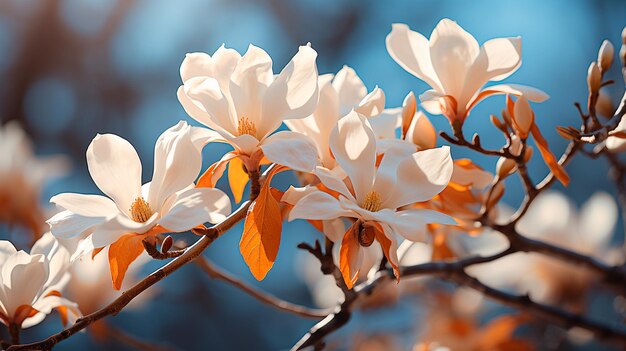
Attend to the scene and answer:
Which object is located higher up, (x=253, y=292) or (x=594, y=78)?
(x=594, y=78)

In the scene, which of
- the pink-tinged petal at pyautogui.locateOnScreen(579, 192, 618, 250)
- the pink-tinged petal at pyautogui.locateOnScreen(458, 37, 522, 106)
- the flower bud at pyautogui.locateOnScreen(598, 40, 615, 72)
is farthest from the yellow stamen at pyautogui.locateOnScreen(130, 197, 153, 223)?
the pink-tinged petal at pyautogui.locateOnScreen(579, 192, 618, 250)

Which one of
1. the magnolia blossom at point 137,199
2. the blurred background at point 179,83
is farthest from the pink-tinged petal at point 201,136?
the blurred background at point 179,83

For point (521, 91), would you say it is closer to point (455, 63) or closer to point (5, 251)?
point (455, 63)

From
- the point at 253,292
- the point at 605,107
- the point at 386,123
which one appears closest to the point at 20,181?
the point at 253,292

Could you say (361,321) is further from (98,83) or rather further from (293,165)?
(98,83)

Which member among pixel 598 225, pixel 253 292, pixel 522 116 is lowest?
pixel 598 225

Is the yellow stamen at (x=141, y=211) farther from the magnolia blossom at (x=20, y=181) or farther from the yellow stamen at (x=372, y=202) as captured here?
the magnolia blossom at (x=20, y=181)

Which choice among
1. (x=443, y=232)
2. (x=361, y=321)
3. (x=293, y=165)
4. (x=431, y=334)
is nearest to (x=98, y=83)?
(x=361, y=321)
